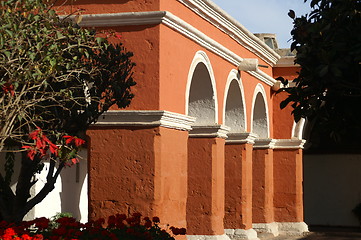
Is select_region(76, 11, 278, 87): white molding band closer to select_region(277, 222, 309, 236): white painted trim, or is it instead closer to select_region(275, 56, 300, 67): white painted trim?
select_region(275, 56, 300, 67): white painted trim

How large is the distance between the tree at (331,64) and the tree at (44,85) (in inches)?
88.4

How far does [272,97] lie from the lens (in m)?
18.9

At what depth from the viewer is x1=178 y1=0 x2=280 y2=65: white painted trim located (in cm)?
1231

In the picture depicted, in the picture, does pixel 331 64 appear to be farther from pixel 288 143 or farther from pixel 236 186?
pixel 288 143

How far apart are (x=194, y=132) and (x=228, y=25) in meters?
2.25

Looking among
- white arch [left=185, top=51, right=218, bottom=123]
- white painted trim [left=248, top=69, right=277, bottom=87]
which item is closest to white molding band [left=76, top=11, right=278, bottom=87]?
white arch [left=185, top=51, right=218, bottom=123]

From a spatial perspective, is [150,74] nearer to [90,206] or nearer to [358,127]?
[90,206]

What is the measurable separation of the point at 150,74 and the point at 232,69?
4.16 metres

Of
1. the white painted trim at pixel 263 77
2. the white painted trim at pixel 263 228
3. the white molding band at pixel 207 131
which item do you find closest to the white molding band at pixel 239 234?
the white painted trim at pixel 263 228

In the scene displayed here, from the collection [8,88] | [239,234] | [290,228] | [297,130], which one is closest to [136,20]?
[8,88]

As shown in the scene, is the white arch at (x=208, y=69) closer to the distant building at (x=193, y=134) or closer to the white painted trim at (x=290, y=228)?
the distant building at (x=193, y=134)

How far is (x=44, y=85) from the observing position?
26.3ft

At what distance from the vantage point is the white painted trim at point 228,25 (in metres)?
12.3

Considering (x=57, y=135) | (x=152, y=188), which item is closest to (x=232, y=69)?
(x=152, y=188)
